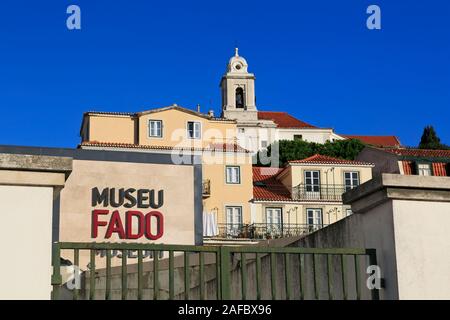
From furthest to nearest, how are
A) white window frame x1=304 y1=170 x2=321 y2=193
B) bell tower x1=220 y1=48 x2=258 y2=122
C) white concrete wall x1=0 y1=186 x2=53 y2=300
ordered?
bell tower x1=220 y1=48 x2=258 y2=122 → white window frame x1=304 y1=170 x2=321 y2=193 → white concrete wall x1=0 y1=186 x2=53 y2=300

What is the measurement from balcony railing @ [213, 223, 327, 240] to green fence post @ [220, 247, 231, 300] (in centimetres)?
4536

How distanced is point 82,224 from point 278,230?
61.7ft

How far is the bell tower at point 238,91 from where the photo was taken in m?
89.4

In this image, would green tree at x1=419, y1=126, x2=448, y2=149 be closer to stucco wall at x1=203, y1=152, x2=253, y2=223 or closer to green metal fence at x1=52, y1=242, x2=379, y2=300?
stucco wall at x1=203, y1=152, x2=253, y2=223

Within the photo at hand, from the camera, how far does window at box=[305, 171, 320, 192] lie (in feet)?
185

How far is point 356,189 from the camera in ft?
26.7

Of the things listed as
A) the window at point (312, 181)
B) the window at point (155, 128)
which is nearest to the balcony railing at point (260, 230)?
the window at point (312, 181)

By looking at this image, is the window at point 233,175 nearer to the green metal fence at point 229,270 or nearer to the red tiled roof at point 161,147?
the red tiled roof at point 161,147

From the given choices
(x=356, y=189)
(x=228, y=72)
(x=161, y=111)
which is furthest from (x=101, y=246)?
(x=228, y=72)

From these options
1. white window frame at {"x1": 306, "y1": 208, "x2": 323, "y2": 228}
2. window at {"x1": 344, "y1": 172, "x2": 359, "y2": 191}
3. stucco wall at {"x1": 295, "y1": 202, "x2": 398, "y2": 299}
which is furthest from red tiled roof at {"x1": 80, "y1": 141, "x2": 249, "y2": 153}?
stucco wall at {"x1": 295, "y1": 202, "x2": 398, "y2": 299}

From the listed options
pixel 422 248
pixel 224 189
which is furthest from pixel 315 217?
pixel 422 248
